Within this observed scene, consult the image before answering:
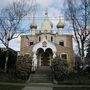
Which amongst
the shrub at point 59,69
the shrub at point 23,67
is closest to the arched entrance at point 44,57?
the shrub at point 23,67

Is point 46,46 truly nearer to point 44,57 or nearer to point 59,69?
point 44,57

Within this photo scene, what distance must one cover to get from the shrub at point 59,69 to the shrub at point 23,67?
11.7 feet

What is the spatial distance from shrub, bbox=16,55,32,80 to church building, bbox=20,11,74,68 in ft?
22.4

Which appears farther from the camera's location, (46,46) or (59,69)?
(46,46)

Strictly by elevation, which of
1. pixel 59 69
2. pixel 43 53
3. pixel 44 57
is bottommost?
pixel 59 69

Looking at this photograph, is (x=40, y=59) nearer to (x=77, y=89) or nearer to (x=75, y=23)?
(x=75, y=23)

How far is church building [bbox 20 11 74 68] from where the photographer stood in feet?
159

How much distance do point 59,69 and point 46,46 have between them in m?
12.7

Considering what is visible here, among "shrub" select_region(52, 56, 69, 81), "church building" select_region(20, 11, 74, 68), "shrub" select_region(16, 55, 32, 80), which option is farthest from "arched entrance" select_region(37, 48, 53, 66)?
"shrub" select_region(52, 56, 69, 81)

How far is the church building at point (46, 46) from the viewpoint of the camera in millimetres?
48438

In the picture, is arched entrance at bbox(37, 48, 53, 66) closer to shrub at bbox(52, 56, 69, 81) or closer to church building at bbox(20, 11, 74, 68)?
church building at bbox(20, 11, 74, 68)

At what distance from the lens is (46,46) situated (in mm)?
48344

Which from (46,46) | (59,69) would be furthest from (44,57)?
(59,69)

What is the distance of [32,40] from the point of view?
56531 millimetres
